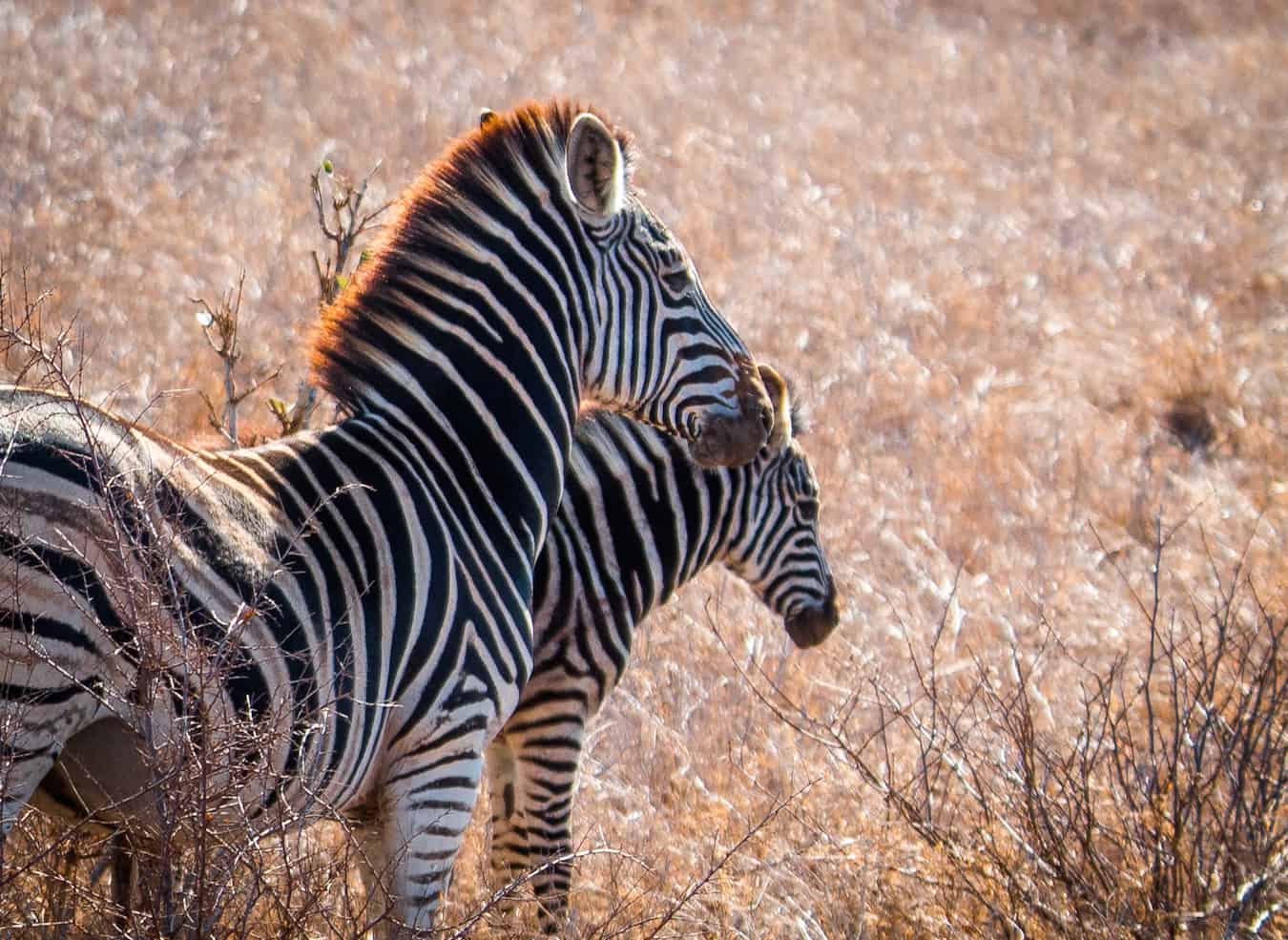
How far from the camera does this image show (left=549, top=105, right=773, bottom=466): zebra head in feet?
14.0

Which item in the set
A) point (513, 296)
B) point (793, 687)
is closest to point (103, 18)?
point (793, 687)

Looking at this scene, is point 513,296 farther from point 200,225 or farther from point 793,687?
point 200,225

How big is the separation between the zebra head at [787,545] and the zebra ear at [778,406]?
0.04 metres

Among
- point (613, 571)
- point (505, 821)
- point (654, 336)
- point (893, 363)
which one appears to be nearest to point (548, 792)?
point (505, 821)

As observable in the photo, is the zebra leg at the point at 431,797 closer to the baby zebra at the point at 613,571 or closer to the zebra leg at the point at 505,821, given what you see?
the baby zebra at the point at 613,571

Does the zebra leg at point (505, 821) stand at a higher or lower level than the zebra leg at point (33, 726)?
higher

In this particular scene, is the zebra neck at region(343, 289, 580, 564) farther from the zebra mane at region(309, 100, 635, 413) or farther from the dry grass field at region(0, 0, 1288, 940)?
the dry grass field at region(0, 0, 1288, 940)

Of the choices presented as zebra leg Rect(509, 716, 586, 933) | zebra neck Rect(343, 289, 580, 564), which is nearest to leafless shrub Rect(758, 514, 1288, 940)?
zebra leg Rect(509, 716, 586, 933)

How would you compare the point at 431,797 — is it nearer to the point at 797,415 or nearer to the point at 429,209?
the point at 429,209

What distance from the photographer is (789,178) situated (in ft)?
48.8

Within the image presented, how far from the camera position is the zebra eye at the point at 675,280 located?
14.7ft

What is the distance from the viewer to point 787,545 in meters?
5.37

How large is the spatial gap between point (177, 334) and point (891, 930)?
5.98m

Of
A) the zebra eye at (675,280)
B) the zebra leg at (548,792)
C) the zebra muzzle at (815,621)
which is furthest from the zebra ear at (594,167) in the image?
the zebra muzzle at (815,621)
